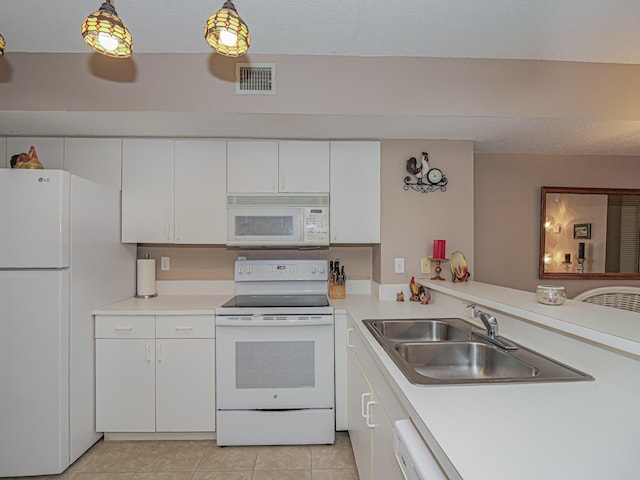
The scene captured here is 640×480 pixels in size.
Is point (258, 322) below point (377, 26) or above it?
below

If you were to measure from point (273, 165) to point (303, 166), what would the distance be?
0.22 meters

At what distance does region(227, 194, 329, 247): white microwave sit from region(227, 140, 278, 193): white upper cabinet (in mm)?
84

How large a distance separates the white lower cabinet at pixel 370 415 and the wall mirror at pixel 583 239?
215 centimetres

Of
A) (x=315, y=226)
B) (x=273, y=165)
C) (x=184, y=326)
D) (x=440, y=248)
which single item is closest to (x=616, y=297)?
(x=440, y=248)

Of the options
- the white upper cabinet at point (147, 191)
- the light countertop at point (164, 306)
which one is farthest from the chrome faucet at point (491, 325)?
the white upper cabinet at point (147, 191)

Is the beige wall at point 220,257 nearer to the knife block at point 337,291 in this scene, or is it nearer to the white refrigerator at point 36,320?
the knife block at point 337,291

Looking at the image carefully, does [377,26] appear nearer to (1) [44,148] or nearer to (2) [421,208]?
(2) [421,208]

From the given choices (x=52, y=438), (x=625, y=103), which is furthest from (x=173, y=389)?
(x=625, y=103)

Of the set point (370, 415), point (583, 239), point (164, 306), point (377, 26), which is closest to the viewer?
point (370, 415)

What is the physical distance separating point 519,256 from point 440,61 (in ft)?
6.23

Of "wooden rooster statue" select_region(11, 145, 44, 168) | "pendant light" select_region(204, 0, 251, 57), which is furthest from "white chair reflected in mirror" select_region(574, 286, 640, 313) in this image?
"wooden rooster statue" select_region(11, 145, 44, 168)

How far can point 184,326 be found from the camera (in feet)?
7.45

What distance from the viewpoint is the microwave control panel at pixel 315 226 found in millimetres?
2588

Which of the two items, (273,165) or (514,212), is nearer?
(273,165)
